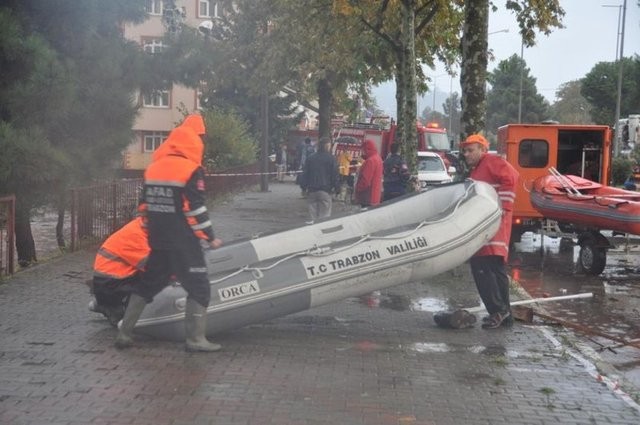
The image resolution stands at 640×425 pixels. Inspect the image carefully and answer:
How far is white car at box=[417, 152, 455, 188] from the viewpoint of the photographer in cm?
2689

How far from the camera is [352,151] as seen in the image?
32.2 metres

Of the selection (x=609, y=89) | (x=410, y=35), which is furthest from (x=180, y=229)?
(x=609, y=89)

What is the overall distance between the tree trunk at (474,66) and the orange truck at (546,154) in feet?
12.5

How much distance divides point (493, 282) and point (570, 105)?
3565 inches

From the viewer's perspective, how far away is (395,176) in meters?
Answer: 14.8

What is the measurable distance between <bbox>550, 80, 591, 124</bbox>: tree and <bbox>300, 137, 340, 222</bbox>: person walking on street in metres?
76.7

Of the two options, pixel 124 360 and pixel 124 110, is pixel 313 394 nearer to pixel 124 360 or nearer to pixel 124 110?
pixel 124 360

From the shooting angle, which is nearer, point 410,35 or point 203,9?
point 410,35

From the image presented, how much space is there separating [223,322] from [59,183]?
527cm

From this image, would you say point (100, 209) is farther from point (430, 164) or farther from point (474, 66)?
point (430, 164)

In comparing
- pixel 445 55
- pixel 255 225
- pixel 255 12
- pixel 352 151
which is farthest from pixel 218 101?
pixel 255 225

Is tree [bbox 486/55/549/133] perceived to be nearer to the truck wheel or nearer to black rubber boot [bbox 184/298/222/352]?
the truck wheel

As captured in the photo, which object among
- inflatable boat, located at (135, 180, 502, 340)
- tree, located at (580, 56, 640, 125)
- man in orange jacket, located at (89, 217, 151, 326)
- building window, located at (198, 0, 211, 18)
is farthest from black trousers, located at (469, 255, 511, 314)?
building window, located at (198, 0, 211, 18)

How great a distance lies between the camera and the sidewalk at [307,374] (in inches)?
223
